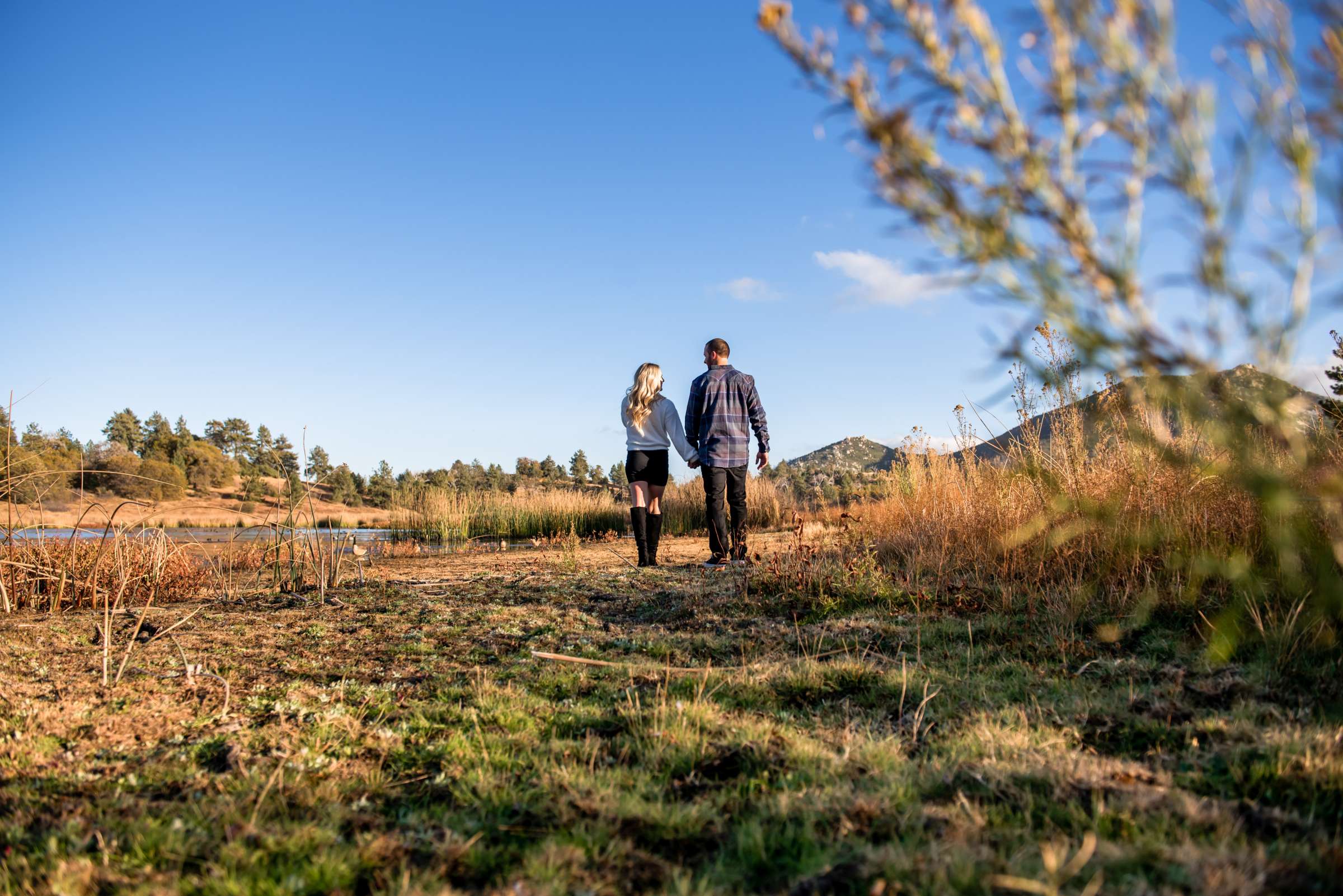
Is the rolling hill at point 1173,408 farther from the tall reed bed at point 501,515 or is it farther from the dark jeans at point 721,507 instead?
the tall reed bed at point 501,515

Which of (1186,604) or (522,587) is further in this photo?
(522,587)

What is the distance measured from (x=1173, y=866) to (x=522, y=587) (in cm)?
504

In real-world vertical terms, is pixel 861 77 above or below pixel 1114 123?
above

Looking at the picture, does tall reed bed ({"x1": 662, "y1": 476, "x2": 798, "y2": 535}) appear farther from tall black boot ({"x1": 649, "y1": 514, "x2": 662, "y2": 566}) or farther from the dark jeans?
the dark jeans

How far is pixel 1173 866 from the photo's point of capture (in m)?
1.53

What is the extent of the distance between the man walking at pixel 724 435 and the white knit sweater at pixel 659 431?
0.60 feet

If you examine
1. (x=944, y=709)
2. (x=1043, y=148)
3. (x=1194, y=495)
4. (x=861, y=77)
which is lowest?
(x=944, y=709)

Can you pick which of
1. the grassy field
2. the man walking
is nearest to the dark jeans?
the man walking

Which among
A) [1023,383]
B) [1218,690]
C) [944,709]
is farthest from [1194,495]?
[944,709]

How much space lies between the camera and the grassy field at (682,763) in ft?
5.54

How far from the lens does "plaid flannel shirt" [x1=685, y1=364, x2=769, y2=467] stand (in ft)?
24.6

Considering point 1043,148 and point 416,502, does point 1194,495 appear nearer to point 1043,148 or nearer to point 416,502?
point 1043,148

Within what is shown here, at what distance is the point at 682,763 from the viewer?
2402 mm

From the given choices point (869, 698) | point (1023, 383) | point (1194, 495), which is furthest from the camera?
point (1023, 383)
